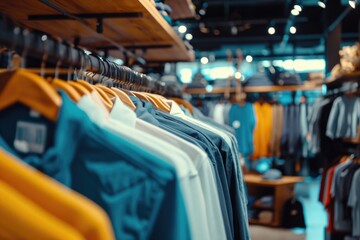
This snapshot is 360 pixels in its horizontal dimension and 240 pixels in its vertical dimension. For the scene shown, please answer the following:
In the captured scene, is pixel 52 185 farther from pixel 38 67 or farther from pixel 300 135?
pixel 300 135

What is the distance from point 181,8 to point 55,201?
272 cm

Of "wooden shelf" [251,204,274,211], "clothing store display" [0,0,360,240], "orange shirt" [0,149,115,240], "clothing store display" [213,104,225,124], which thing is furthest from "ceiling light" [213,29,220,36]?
"orange shirt" [0,149,115,240]

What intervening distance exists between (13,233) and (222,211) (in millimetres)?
762

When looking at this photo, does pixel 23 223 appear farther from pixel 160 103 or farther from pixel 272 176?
pixel 272 176

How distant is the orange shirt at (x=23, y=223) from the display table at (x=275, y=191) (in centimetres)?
509

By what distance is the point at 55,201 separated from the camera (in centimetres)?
62

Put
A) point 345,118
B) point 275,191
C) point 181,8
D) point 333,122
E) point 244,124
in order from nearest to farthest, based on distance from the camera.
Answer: point 181,8 < point 345,118 < point 333,122 < point 275,191 < point 244,124

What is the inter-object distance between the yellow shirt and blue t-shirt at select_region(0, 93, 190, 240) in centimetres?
514

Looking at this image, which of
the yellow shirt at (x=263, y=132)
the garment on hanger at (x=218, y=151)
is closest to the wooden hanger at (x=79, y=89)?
the garment on hanger at (x=218, y=151)

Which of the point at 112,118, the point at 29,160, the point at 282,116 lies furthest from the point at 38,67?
the point at 282,116

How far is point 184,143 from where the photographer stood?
1.08m

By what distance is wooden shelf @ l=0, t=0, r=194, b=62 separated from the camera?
5.82ft

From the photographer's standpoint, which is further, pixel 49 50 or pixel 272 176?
pixel 272 176

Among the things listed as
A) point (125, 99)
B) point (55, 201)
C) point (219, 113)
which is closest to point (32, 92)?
point (55, 201)
